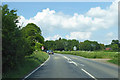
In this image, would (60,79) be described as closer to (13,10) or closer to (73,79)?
(73,79)

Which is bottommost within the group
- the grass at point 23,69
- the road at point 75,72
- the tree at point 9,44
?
the road at point 75,72

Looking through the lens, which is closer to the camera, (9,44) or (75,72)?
(9,44)

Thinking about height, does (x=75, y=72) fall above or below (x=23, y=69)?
below

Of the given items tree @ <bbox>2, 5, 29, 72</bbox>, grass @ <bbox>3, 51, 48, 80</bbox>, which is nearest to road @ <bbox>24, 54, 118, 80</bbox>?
grass @ <bbox>3, 51, 48, 80</bbox>

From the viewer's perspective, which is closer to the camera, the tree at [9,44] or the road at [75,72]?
the tree at [9,44]

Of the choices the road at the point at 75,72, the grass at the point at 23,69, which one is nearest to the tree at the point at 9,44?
the grass at the point at 23,69

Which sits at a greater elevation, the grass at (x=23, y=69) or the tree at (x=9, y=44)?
the tree at (x=9, y=44)

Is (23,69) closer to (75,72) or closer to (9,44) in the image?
(9,44)

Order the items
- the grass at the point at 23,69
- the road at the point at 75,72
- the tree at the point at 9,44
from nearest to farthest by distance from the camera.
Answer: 1. the tree at the point at 9,44
2. the grass at the point at 23,69
3. the road at the point at 75,72

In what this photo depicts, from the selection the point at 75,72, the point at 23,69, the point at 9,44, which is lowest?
the point at 75,72

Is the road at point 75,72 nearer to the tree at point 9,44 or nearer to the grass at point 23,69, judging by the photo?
the grass at point 23,69

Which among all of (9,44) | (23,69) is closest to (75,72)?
(23,69)

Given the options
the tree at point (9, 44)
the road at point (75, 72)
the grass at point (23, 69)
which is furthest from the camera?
the road at point (75, 72)

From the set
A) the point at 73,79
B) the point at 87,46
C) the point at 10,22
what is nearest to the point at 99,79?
the point at 73,79
